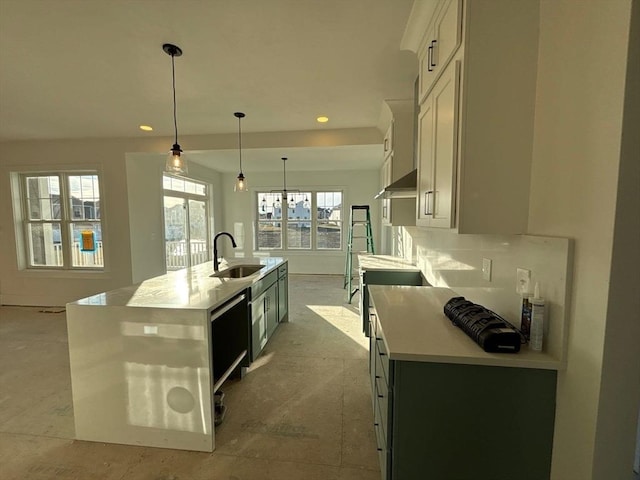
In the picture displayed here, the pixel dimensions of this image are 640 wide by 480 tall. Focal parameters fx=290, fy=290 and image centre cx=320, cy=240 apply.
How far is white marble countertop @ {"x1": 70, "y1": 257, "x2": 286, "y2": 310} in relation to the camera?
1.81 m

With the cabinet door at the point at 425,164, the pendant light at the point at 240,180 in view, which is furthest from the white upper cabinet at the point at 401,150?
the pendant light at the point at 240,180

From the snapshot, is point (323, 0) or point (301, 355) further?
point (301, 355)

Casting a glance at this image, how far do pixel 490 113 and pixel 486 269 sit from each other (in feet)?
2.73

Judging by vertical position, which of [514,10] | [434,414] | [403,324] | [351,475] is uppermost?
[514,10]

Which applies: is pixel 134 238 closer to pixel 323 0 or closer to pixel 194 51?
pixel 194 51

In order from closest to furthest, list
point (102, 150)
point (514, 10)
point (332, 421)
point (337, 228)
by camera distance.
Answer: point (514, 10) → point (332, 421) → point (102, 150) → point (337, 228)

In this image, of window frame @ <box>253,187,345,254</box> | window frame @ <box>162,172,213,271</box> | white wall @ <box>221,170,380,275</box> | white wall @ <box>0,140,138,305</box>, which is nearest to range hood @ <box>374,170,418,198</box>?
white wall @ <box>0,140,138,305</box>

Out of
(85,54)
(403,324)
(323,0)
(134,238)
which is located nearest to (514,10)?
(323,0)

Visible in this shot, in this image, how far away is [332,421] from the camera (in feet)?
6.68

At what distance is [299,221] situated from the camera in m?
7.07

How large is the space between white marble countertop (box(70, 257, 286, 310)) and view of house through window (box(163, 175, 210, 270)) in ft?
9.59

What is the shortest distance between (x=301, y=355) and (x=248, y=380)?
2.04ft

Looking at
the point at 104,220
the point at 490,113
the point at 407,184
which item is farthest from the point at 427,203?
the point at 104,220

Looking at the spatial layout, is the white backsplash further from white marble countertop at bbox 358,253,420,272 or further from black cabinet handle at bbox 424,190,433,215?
white marble countertop at bbox 358,253,420,272
